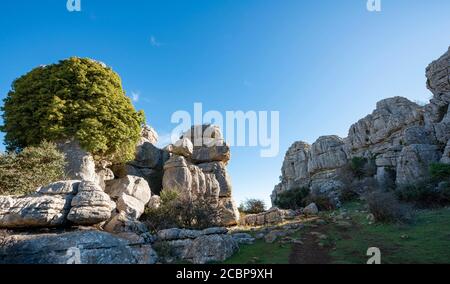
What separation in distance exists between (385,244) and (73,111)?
63.0ft

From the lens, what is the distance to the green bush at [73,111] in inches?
758

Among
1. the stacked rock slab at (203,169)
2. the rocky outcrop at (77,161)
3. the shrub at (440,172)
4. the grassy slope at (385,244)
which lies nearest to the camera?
the grassy slope at (385,244)

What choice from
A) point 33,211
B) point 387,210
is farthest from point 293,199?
point 33,211

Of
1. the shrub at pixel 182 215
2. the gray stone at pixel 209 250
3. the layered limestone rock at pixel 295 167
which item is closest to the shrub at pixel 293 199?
the shrub at pixel 182 215

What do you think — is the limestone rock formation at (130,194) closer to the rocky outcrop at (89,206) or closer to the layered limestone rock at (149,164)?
the rocky outcrop at (89,206)

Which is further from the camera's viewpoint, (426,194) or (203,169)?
(203,169)

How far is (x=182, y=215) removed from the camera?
17594 mm

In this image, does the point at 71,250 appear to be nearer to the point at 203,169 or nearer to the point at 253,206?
the point at 203,169

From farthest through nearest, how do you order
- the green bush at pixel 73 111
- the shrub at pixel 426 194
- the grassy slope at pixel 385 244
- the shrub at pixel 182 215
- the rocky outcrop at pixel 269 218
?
the rocky outcrop at pixel 269 218 → the shrub at pixel 426 194 → the green bush at pixel 73 111 → the shrub at pixel 182 215 → the grassy slope at pixel 385 244

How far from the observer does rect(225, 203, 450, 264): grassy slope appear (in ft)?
34.6

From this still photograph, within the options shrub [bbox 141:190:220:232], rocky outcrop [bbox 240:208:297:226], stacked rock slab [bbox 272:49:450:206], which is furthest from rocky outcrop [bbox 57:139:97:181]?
stacked rock slab [bbox 272:49:450:206]

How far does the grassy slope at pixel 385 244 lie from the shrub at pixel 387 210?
546 mm

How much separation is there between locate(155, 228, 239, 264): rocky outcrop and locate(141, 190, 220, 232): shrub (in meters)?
3.03
